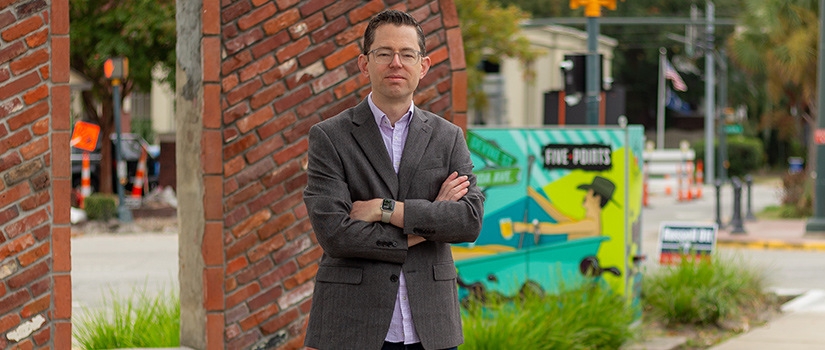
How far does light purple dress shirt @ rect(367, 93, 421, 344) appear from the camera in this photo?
10.9 feet

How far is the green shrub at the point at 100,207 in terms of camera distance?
19094mm

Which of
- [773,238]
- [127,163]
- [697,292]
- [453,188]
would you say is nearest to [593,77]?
[697,292]

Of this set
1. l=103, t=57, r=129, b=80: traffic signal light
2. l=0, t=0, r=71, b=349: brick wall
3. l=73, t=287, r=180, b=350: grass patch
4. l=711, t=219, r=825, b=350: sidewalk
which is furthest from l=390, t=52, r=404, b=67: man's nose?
l=103, t=57, r=129, b=80: traffic signal light

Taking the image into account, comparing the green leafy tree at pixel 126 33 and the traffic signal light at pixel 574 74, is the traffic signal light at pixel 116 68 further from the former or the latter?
the traffic signal light at pixel 574 74

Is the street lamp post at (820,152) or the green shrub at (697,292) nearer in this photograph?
the green shrub at (697,292)

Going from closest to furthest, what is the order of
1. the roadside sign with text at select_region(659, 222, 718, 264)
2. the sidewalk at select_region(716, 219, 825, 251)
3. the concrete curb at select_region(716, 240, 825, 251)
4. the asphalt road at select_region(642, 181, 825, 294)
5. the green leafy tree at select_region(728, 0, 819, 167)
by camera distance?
the roadside sign with text at select_region(659, 222, 718, 264)
the asphalt road at select_region(642, 181, 825, 294)
the concrete curb at select_region(716, 240, 825, 251)
the sidewalk at select_region(716, 219, 825, 251)
the green leafy tree at select_region(728, 0, 819, 167)

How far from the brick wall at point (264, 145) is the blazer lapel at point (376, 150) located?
8.05ft

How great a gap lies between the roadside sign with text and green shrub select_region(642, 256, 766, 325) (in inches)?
27.8

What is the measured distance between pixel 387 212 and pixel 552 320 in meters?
3.69

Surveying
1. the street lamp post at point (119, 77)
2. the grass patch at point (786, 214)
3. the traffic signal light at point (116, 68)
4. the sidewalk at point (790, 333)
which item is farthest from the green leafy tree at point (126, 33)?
the grass patch at point (786, 214)

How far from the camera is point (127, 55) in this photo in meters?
19.6

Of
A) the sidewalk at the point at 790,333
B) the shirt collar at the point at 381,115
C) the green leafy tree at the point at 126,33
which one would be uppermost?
the green leafy tree at the point at 126,33

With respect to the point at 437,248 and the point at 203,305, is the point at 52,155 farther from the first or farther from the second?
the point at 437,248

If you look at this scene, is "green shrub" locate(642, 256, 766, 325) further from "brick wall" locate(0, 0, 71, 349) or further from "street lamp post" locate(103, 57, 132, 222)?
"street lamp post" locate(103, 57, 132, 222)
